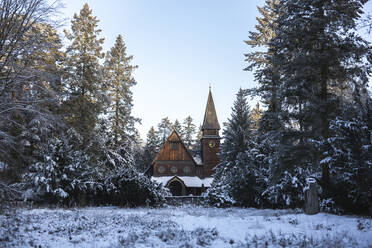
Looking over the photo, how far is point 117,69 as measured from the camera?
31094mm

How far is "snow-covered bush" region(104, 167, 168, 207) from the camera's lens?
55.8ft

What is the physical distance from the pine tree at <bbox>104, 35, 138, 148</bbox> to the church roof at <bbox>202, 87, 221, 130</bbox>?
42.5 feet

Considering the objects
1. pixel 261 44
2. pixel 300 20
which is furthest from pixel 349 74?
pixel 261 44

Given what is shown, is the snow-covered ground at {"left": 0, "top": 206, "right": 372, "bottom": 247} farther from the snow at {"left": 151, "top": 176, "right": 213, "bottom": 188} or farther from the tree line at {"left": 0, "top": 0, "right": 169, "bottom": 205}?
the snow at {"left": 151, "top": 176, "right": 213, "bottom": 188}

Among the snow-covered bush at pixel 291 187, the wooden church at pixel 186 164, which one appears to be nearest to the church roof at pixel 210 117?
the wooden church at pixel 186 164

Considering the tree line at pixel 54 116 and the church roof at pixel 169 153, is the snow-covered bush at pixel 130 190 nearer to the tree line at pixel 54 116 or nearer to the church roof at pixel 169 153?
the tree line at pixel 54 116

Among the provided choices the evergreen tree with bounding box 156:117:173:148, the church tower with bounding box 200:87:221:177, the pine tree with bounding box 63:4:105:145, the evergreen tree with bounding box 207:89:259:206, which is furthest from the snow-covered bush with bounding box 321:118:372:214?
the evergreen tree with bounding box 156:117:173:148

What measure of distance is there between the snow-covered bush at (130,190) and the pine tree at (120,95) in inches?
429

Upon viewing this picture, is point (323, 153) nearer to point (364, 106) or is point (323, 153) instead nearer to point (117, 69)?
point (364, 106)

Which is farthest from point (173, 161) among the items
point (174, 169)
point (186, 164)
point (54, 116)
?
point (54, 116)

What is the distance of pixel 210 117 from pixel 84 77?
23017mm

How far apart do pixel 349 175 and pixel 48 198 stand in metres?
15.0

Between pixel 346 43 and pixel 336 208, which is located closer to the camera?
pixel 336 208

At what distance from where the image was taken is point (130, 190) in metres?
17.0
